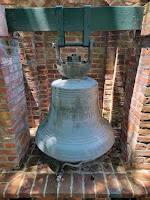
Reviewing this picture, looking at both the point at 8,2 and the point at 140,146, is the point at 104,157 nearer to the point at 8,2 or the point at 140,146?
the point at 140,146

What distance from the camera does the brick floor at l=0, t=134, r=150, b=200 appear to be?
1.24 metres

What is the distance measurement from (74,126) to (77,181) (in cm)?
56

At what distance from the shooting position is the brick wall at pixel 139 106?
1.18 meters

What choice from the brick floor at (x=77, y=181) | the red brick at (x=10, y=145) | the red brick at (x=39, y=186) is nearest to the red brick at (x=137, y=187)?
the brick floor at (x=77, y=181)

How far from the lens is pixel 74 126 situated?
1.25m

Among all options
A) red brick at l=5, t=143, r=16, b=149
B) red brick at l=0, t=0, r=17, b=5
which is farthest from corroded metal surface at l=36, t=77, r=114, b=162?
red brick at l=0, t=0, r=17, b=5

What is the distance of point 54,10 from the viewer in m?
1.12


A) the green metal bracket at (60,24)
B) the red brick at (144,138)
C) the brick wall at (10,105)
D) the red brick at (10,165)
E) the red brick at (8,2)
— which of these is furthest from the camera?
the red brick at (8,2)

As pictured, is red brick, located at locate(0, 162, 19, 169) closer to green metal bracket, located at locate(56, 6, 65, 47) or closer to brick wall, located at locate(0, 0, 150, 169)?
brick wall, located at locate(0, 0, 150, 169)

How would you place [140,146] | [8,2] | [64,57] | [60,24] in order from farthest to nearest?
[64,57], [8,2], [140,146], [60,24]

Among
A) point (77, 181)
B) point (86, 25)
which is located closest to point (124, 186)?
point (77, 181)

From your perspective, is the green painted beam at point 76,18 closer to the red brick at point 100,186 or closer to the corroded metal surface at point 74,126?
the corroded metal surface at point 74,126

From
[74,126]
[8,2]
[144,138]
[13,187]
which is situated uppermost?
[8,2]

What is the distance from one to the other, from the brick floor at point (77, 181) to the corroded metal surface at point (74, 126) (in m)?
0.33
